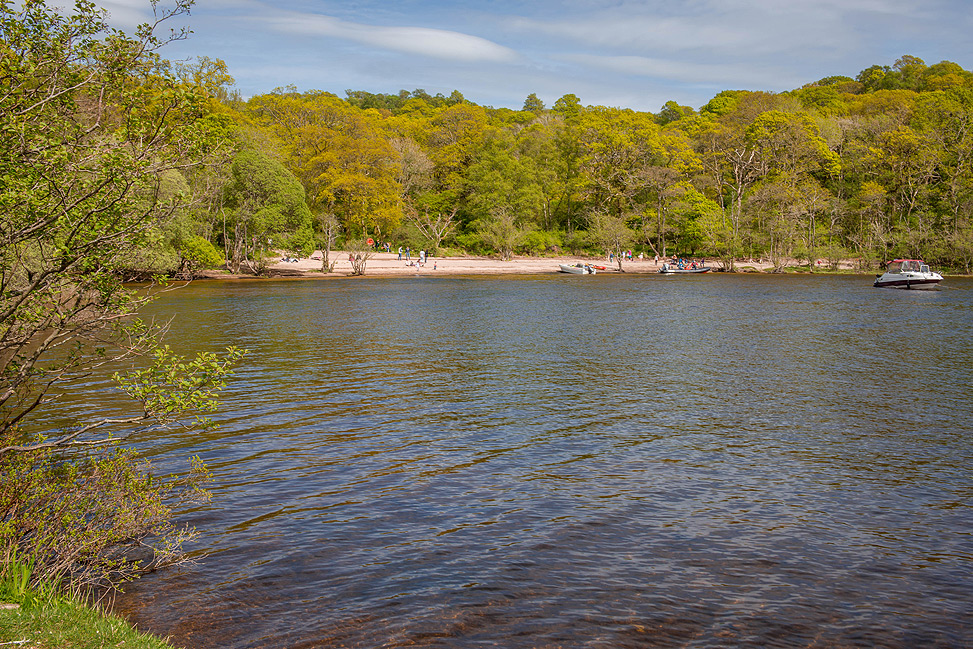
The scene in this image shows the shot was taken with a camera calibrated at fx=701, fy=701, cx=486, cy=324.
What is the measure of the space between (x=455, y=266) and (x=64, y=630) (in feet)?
284

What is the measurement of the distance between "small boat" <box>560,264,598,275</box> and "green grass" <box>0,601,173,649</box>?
3282 inches

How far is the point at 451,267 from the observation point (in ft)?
301

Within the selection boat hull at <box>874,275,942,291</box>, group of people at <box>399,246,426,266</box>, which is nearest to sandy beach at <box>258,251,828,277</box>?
group of people at <box>399,246,426,266</box>

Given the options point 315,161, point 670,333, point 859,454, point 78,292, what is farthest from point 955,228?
point 78,292

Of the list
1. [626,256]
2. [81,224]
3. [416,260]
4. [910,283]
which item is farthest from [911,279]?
[81,224]

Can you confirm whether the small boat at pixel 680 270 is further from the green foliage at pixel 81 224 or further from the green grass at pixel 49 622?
the green grass at pixel 49 622

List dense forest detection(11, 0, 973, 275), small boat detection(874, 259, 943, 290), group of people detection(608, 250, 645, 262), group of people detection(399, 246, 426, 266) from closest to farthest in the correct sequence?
small boat detection(874, 259, 943, 290), dense forest detection(11, 0, 973, 275), group of people detection(399, 246, 426, 266), group of people detection(608, 250, 645, 262)

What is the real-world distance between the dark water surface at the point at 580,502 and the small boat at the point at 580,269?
5841 cm

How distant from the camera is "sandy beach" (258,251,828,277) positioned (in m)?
83.1

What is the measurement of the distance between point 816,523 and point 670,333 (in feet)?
84.0

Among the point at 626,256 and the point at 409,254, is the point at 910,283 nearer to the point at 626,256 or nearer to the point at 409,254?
the point at 626,256

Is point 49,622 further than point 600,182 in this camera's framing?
No

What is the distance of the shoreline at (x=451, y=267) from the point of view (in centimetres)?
8112

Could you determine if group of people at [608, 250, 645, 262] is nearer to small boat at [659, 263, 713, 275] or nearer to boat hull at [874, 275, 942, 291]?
small boat at [659, 263, 713, 275]
